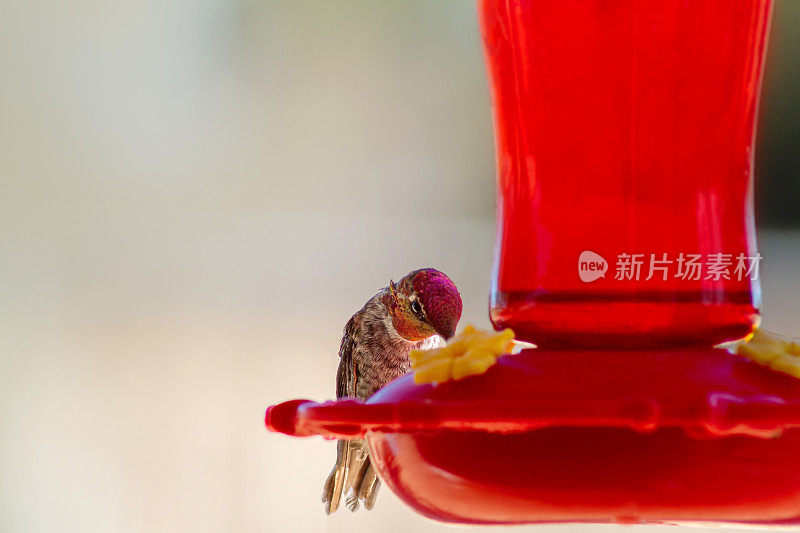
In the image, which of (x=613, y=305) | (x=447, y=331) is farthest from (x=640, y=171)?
(x=447, y=331)

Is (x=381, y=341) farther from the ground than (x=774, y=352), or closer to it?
closer to it

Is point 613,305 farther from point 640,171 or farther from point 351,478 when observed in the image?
point 351,478

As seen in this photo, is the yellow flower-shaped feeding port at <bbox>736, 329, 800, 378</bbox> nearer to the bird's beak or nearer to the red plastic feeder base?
the red plastic feeder base

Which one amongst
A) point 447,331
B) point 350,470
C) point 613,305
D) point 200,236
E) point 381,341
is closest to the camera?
point 613,305

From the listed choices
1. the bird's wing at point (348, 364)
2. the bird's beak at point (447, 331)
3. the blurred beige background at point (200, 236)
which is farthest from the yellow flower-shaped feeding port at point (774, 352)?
the blurred beige background at point (200, 236)

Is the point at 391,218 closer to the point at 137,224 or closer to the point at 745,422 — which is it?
the point at 137,224

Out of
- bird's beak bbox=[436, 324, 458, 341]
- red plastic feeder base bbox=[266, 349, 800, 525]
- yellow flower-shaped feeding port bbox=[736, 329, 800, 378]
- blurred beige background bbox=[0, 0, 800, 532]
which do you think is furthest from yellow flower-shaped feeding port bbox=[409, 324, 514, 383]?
blurred beige background bbox=[0, 0, 800, 532]

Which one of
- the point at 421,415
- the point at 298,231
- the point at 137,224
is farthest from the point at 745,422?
the point at 137,224
